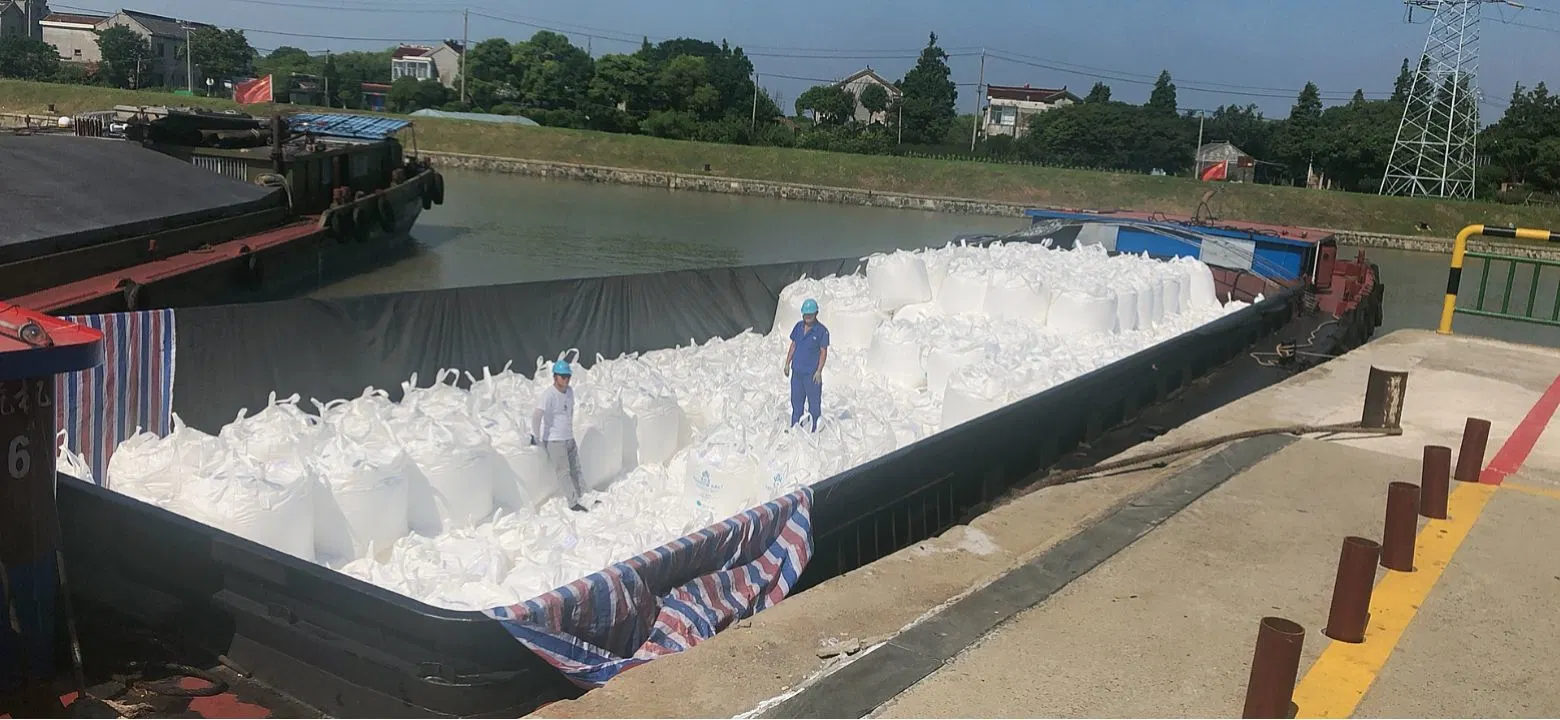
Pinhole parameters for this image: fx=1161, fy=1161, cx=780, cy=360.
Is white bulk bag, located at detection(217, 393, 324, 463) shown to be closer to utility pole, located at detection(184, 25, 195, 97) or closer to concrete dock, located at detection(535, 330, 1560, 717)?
concrete dock, located at detection(535, 330, 1560, 717)

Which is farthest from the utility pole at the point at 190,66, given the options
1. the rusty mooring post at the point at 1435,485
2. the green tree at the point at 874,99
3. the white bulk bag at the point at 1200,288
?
the rusty mooring post at the point at 1435,485

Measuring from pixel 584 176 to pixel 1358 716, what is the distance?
45107 millimetres

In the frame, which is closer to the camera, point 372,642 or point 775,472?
point 372,642

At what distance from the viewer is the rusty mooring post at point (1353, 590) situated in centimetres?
417

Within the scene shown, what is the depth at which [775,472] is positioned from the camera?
6238 mm

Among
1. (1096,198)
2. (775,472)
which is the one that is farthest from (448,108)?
(775,472)

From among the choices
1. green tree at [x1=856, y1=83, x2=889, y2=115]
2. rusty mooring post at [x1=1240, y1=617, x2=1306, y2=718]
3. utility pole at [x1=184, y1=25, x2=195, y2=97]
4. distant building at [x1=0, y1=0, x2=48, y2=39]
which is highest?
distant building at [x1=0, y1=0, x2=48, y2=39]

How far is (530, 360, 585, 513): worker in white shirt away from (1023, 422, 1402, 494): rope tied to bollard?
8.64 ft

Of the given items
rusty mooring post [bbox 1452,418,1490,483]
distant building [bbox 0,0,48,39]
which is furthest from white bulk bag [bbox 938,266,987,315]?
distant building [bbox 0,0,48,39]

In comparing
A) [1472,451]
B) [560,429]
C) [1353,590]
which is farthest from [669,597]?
[1472,451]

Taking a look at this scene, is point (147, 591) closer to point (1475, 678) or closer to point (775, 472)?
point (775, 472)

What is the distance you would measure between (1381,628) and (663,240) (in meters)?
23.7

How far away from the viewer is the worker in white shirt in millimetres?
6508

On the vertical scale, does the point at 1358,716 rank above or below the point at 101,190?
below
